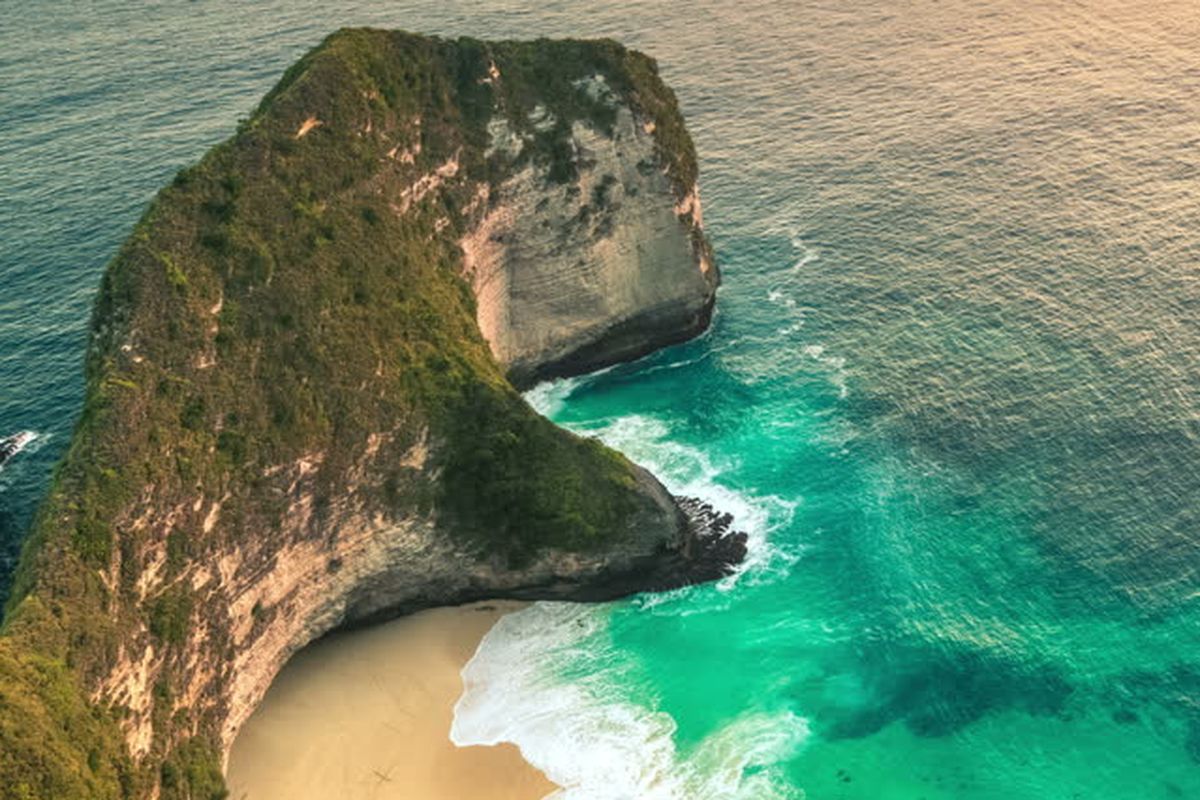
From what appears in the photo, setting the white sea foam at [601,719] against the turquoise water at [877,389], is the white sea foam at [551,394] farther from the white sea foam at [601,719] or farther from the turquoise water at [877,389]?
the white sea foam at [601,719]

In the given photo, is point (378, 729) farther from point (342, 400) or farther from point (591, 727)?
point (342, 400)

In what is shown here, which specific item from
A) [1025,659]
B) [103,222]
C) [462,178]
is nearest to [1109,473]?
[1025,659]

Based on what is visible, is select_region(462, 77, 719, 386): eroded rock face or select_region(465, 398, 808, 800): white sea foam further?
select_region(462, 77, 719, 386): eroded rock face

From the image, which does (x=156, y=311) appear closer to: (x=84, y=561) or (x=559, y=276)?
(x=84, y=561)

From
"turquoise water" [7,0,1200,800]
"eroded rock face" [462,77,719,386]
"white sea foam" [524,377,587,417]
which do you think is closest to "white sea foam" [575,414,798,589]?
"turquoise water" [7,0,1200,800]

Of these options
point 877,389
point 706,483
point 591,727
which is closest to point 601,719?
point 591,727

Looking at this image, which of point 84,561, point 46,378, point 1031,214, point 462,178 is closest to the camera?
point 84,561

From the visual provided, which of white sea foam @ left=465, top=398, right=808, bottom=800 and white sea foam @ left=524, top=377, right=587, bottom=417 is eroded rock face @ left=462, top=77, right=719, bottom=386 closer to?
white sea foam @ left=524, top=377, right=587, bottom=417
